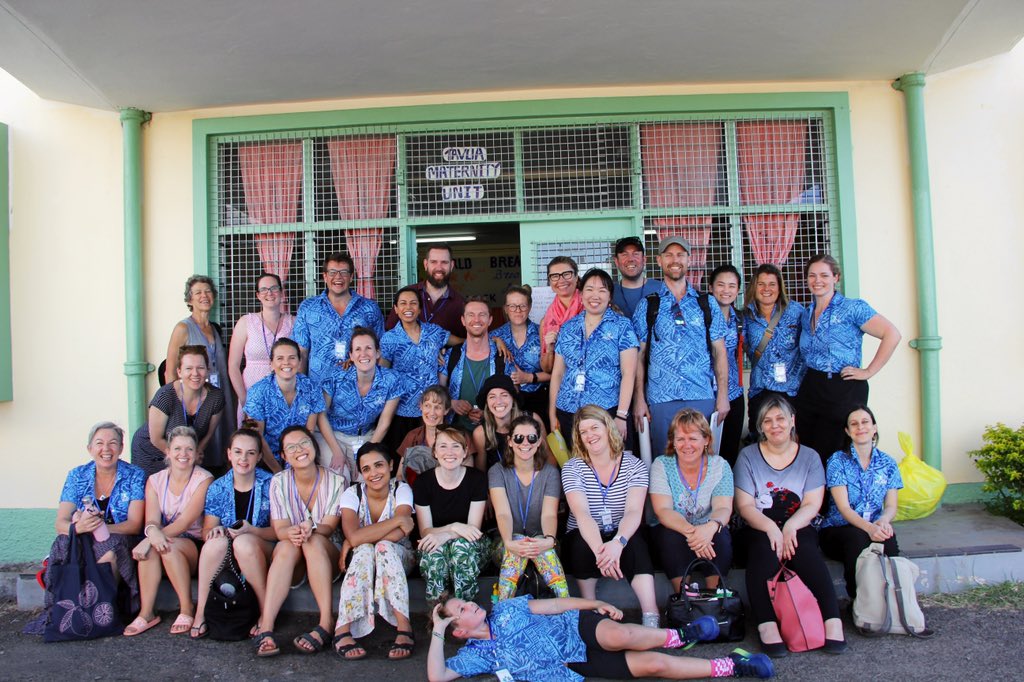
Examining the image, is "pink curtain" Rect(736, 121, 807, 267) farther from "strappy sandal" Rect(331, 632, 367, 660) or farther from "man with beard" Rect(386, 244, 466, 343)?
"strappy sandal" Rect(331, 632, 367, 660)

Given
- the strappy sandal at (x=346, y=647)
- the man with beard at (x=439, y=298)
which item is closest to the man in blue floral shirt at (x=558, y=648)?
the strappy sandal at (x=346, y=647)

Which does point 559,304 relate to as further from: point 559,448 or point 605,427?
point 605,427

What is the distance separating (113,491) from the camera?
431 cm

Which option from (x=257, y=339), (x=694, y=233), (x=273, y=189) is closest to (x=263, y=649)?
(x=257, y=339)

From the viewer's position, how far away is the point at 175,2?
419 centimetres

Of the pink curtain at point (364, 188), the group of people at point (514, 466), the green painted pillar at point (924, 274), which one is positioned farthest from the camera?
the pink curtain at point (364, 188)

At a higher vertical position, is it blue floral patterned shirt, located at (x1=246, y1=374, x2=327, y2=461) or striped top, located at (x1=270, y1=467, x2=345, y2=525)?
blue floral patterned shirt, located at (x1=246, y1=374, x2=327, y2=461)

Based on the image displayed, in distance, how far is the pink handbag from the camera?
3.53m

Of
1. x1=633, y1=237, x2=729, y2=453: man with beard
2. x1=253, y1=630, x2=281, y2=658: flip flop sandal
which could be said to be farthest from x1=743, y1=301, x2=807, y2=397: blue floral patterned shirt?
x1=253, y1=630, x2=281, y2=658: flip flop sandal

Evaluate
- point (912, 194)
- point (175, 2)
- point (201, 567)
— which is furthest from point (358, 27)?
point (912, 194)

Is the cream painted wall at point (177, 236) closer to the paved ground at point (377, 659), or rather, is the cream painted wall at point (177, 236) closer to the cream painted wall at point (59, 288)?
the cream painted wall at point (59, 288)

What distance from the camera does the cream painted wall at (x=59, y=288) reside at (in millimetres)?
5707

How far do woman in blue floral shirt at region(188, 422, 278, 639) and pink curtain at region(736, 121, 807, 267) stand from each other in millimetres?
3918

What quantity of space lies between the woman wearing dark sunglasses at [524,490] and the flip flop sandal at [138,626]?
6.41 ft
